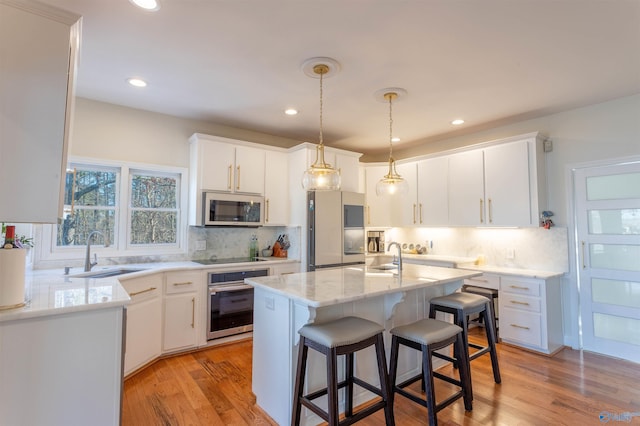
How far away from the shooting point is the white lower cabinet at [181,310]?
321 centimetres

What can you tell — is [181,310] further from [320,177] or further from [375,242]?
[375,242]

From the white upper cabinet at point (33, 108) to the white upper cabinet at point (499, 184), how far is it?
404cm

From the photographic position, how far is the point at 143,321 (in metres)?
2.91

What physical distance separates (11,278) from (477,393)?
10.0 feet

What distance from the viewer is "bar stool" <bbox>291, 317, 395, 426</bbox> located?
1.73m

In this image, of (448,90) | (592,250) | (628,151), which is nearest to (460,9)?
(448,90)

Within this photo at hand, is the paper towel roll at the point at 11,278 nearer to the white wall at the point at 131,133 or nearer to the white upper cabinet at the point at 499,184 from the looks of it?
the white wall at the point at 131,133

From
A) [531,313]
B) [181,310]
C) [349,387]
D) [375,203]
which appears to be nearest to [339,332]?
[349,387]

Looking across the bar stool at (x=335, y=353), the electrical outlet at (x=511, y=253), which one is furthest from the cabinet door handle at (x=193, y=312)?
the electrical outlet at (x=511, y=253)

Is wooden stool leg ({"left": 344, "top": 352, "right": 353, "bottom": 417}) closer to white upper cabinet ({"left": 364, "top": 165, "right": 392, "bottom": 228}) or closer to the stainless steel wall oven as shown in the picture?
the stainless steel wall oven

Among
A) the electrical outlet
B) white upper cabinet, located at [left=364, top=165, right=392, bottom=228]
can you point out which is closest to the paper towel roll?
white upper cabinet, located at [left=364, top=165, right=392, bottom=228]

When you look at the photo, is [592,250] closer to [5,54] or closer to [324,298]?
[324,298]

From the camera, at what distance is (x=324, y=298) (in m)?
1.81

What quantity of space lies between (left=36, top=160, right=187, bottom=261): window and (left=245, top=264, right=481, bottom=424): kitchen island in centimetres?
198
